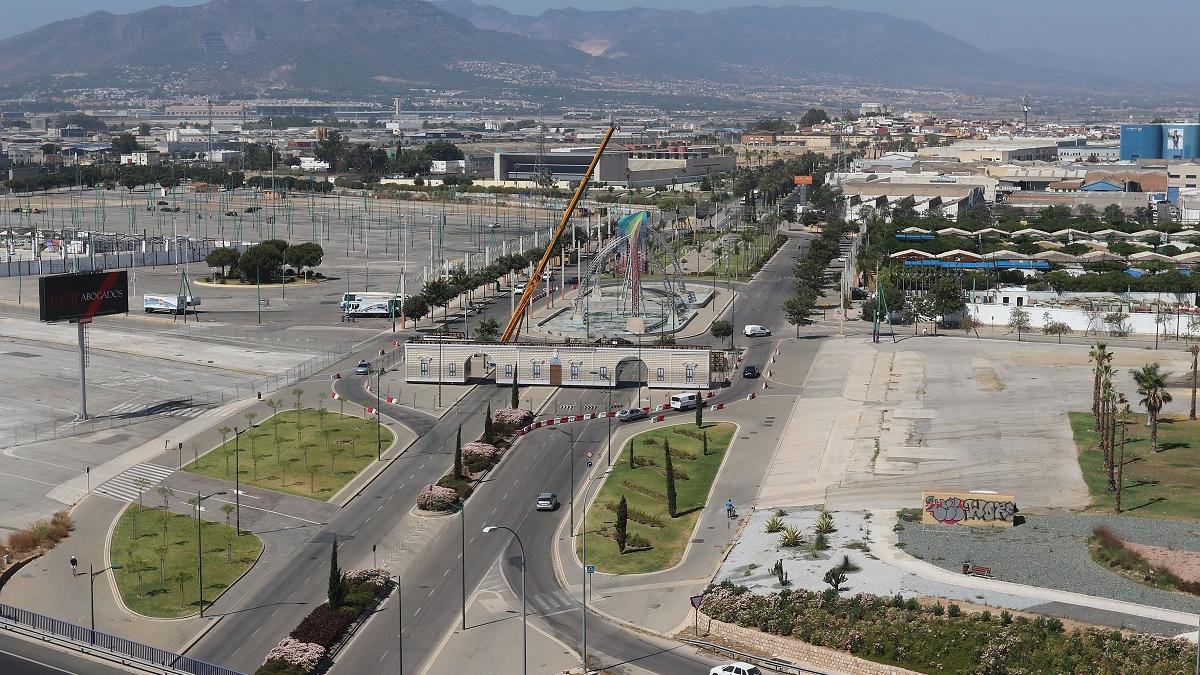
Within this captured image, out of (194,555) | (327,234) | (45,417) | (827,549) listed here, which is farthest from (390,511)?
(327,234)

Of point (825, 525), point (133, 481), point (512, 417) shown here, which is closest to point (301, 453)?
point (133, 481)

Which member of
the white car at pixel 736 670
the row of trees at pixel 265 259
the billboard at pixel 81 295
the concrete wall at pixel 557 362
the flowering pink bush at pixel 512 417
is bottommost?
the white car at pixel 736 670

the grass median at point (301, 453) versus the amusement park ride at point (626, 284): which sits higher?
the amusement park ride at point (626, 284)

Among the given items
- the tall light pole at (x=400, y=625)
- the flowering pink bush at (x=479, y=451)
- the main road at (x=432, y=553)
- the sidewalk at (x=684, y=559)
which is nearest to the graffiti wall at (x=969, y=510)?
the sidewalk at (x=684, y=559)

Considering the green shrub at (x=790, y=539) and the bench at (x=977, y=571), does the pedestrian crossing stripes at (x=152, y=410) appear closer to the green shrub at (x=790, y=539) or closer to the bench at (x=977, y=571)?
the green shrub at (x=790, y=539)

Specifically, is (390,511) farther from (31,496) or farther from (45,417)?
(45,417)

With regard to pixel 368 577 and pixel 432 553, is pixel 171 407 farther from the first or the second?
pixel 368 577

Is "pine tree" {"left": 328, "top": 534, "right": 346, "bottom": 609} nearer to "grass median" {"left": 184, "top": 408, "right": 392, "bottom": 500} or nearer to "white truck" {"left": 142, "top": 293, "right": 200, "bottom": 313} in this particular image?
"grass median" {"left": 184, "top": 408, "right": 392, "bottom": 500}

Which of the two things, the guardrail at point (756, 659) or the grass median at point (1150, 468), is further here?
the grass median at point (1150, 468)
